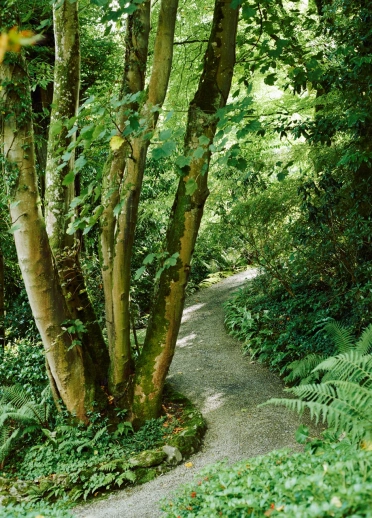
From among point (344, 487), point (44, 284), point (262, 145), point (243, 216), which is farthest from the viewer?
point (262, 145)

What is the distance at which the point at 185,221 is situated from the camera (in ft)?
17.3

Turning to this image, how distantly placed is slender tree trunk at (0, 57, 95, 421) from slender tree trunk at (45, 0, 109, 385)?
1.12ft

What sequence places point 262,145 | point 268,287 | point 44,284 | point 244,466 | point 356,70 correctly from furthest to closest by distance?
point 262,145, point 268,287, point 356,70, point 44,284, point 244,466

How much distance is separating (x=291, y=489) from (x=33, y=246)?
155 inches

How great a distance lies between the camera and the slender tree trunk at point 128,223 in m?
5.09

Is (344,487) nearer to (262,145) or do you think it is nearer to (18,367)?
(18,367)

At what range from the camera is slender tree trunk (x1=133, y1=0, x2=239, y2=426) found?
16.6ft

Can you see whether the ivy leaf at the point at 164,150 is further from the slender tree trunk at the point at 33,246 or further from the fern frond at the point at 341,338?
the fern frond at the point at 341,338

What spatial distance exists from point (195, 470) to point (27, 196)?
3.51 m

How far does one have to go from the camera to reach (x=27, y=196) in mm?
4992

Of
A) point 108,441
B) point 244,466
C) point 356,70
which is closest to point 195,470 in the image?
point 108,441

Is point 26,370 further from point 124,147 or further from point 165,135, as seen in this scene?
point 165,135

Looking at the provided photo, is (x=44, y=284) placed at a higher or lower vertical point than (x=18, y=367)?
higher

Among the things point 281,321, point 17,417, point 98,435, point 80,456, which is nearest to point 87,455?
point 80,456
